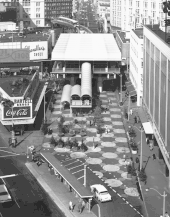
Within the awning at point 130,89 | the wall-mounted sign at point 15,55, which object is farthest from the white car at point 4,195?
the wall-mounted sign at point 15,55

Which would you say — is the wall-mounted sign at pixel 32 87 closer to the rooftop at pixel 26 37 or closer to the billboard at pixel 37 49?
the billboard at pixel 37 49

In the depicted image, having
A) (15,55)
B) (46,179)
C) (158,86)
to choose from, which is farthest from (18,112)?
(15,55)

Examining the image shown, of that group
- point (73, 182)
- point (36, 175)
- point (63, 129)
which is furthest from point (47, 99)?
point (73, 182)

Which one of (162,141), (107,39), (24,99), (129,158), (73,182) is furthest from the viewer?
(107,39)

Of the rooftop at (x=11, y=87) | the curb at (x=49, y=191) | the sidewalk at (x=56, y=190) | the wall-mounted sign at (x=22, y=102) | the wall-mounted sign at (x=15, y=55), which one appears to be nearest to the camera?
the sidewalk at (x=56, y=190)

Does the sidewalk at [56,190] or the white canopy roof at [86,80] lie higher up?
the white canopy roof at [86,80]

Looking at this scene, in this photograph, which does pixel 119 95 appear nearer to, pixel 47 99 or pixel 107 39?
pixel 47 99

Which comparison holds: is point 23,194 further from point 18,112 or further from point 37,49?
point 37,49
